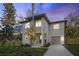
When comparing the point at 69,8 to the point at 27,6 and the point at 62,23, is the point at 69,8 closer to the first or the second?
the point at 62,23

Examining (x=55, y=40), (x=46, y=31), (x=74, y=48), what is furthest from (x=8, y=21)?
(x=74, y=48)

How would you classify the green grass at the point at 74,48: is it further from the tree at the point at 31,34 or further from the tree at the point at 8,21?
the tree at the point at 8,21

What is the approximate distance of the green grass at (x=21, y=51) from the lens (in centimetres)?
568

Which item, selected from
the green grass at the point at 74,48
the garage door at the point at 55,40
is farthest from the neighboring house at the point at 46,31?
the green grass at the point at 74,48

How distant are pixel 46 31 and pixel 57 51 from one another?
0.32 metres

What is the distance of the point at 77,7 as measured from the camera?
18.6 feet

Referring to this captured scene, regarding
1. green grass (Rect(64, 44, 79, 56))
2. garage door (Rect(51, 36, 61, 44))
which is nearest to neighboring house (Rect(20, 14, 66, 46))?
garage door (Rect(51, 36, 61, 44))

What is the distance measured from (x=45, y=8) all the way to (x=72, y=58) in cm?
81

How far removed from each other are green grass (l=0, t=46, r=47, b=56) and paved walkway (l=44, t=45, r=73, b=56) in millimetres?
77

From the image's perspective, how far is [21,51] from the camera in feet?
18.7

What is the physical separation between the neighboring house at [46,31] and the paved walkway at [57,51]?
0.07 meters

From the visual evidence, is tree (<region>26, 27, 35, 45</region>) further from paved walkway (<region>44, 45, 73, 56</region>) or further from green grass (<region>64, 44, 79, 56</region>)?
green grass (<region>64, 44, 79, 56</region>)

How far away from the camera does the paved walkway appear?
18.6 feet

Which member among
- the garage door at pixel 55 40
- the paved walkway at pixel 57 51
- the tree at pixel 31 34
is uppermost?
the tree at pixel 31 34
